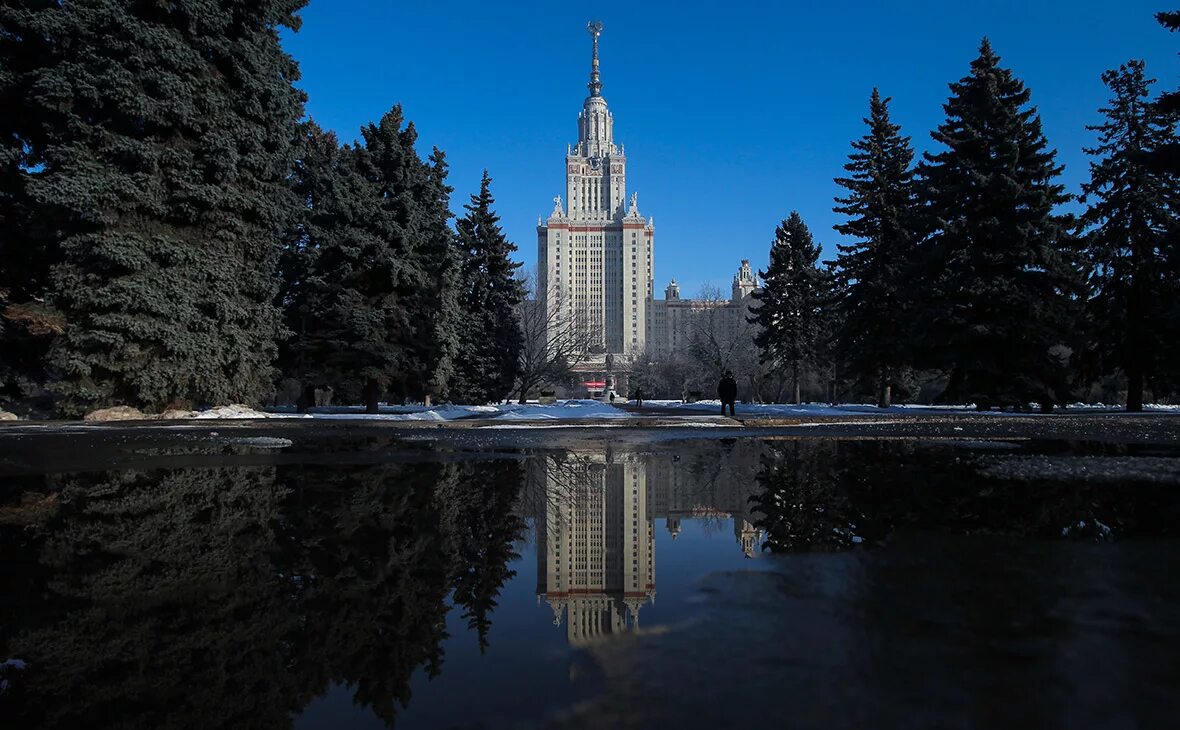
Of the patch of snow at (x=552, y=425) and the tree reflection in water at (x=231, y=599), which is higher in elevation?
the patch of snow at (x=552, y=425)

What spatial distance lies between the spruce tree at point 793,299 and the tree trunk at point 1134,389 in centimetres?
1927

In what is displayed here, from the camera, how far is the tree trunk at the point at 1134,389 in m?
31.6

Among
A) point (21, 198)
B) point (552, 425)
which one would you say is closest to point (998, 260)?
point (552, 425)

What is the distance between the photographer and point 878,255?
3688 centimetres

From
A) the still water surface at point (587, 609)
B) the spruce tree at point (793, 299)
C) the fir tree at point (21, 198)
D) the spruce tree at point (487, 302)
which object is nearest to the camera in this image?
the still water surface at point (587, 609)

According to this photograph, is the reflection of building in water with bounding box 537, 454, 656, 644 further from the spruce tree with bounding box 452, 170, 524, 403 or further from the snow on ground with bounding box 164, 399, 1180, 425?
the spruce tree with bounding box 452, 170, 524, 403

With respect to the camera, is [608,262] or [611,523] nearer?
[611,523]

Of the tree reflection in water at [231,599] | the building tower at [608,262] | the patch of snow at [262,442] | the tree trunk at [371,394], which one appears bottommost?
the tree reflection in water at [231,599]

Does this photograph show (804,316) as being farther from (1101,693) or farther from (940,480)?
(1101,693)

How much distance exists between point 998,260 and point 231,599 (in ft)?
107

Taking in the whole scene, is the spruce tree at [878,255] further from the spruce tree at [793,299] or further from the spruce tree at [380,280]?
the spruce tree at [380,280]

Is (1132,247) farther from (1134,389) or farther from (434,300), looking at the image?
(434,300)

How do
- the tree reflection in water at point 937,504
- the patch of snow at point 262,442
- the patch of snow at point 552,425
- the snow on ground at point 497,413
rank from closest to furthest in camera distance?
the tree reflection in water at point 937,504, the patch of snow at point 262,442, the patch of snow at point 552,425, the snow on ground at point 497,413

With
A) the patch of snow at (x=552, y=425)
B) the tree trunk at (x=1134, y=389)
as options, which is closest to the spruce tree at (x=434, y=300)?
the patch of snow at (x=552, y=425)
